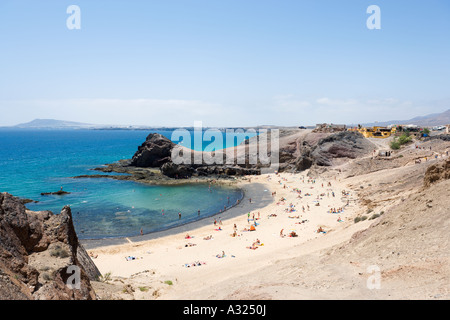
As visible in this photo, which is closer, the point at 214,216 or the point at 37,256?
the point at 37,256

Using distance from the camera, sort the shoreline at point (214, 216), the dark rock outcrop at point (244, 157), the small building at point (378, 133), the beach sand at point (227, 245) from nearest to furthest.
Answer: the beach sand at point (227, 245) < the shoreline at point (214, 216) < the dark rock outcrop at point (244, 157) < the small building at point (378, 133)

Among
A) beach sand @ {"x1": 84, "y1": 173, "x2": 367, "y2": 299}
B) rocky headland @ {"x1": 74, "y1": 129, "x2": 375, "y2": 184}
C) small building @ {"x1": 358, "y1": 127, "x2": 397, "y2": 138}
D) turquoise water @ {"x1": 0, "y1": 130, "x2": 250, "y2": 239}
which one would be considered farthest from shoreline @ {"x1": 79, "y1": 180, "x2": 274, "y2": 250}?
small building @ {"x1": 358, "y1": 127, "x2": 397, "y2": 138}

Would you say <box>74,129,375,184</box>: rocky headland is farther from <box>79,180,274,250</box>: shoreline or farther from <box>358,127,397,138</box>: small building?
<box>358,127,397,138</box>: small building

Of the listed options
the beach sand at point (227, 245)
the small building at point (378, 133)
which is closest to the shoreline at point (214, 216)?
the beach sand at point (227, 245)

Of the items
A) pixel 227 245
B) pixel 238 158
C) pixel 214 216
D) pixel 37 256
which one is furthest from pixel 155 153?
pixel 37 256

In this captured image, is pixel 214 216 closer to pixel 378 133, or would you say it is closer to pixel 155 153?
pixel 155 153

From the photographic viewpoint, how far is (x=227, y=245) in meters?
24.2

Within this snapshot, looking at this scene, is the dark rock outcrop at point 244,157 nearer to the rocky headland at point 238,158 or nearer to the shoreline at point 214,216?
the rocky headland at point 238,158

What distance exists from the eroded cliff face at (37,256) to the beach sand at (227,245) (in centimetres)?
216

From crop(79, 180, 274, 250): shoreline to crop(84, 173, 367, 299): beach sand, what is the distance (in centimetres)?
10

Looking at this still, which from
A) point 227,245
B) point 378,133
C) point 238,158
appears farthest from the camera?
point 378,133

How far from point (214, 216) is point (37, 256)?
2492 cm

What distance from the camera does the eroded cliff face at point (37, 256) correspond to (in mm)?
8133

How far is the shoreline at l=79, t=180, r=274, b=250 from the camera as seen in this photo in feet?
86.2
